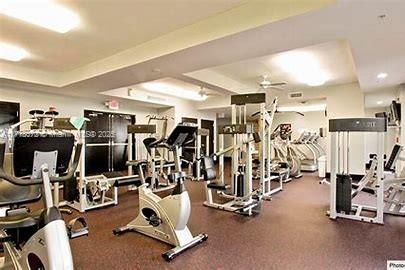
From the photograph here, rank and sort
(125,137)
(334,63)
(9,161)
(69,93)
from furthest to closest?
(125,137) < (69,93) < (334,63) < (9,161)

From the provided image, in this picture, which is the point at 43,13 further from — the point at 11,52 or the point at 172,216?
the point at 172,216

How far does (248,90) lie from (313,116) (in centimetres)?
536

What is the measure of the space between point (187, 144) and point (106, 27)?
193 centimetres

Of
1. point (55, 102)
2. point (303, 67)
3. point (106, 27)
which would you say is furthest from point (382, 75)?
point (55, 102)

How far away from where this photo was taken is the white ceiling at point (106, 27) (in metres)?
2.88

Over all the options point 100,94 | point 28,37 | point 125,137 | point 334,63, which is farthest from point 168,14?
point 125,137

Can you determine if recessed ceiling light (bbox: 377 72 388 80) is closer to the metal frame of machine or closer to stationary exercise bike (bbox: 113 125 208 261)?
the metal frame of machine

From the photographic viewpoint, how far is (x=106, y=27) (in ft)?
11.2

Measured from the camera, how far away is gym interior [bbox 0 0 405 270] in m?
2.08

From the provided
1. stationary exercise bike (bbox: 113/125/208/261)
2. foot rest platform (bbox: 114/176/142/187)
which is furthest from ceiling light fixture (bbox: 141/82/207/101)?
stationary exercise bike (bbox: 113/125/208/261)

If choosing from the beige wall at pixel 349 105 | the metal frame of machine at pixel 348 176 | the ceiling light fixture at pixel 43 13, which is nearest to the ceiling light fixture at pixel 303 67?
the beige wall at pixel 349 105

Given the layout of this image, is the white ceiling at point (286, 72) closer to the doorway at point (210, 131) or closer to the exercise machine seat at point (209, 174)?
the exercise machine seat at point (209, 174)

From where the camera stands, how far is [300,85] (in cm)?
707

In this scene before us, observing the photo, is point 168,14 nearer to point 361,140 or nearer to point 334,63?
point 334,63
